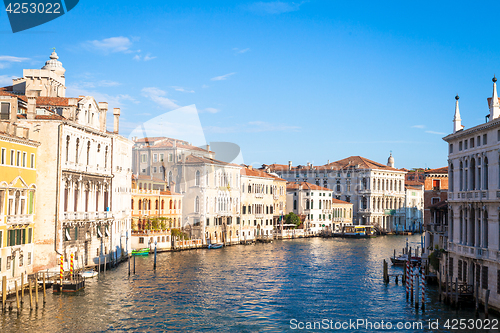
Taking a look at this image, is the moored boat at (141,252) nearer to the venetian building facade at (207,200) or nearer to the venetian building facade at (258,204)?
the venetian building facade at (207,200)

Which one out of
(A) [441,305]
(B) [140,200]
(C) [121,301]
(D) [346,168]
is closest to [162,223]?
(B) [140,200]

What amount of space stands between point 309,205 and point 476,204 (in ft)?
174

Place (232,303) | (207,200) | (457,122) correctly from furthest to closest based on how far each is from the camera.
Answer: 1. (207,200)
2. (232,303)
3. (457,122)

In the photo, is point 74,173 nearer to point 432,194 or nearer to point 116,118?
point 116,118

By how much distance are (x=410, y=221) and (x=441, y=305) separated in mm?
70067

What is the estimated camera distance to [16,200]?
23.5 metres

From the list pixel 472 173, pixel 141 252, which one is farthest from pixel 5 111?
pixel 472 173

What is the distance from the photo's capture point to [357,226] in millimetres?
77125

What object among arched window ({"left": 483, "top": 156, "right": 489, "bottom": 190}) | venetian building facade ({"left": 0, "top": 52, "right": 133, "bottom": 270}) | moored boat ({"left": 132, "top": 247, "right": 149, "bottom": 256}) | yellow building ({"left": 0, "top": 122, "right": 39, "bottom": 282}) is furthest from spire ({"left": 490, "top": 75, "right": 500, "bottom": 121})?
moored boat ({"left": 132, "top": 247, "right": 149, "bottom": 256})

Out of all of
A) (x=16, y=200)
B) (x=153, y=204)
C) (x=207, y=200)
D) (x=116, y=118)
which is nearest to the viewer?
(x=16, y=200)

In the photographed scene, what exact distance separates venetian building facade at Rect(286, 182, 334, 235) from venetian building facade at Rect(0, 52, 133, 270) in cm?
3788

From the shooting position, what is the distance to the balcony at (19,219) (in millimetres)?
22391

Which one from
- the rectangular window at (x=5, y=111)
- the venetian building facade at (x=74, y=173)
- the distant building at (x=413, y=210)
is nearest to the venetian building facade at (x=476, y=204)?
the venetian building facade at (x=74, y=173)

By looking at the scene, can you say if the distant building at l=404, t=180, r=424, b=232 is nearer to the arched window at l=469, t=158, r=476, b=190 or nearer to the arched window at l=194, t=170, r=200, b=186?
the arched window at l=194, t=170, r=200, b=186
